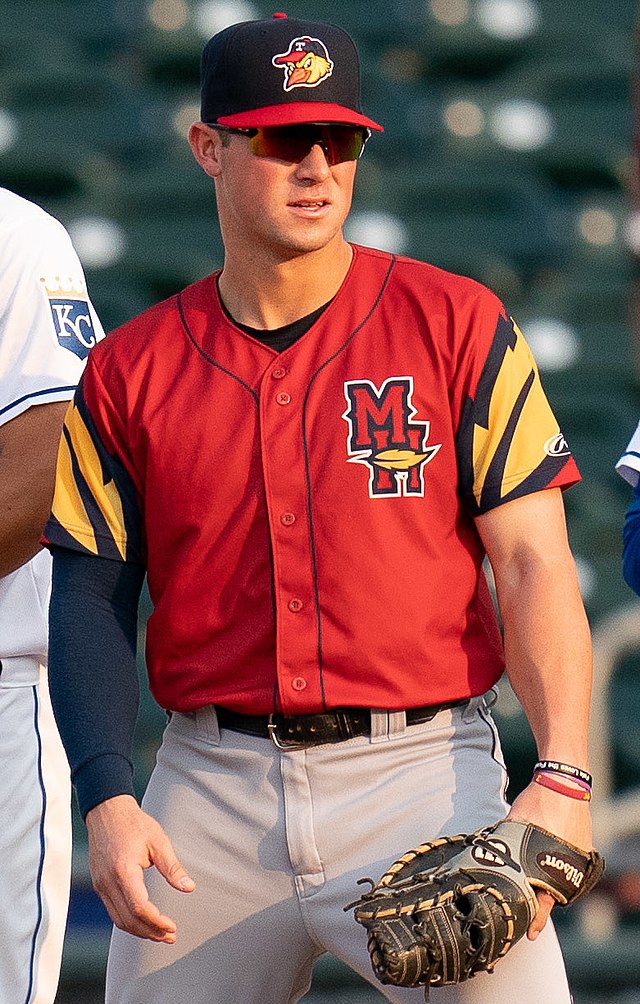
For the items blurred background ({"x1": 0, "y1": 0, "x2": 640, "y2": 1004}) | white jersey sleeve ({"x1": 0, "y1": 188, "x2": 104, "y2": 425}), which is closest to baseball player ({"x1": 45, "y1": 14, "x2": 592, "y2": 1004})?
white jersey sleeve ({"x1": 0, "y1": 188, "x2": 104, "y2": 425})

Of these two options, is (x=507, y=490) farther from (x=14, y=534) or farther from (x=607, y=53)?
(x=607, y=53)

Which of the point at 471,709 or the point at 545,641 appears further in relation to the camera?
the point at 471,709

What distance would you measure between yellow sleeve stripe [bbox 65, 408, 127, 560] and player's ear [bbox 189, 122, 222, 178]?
1.22 ft

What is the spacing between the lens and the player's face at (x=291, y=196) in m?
1.91

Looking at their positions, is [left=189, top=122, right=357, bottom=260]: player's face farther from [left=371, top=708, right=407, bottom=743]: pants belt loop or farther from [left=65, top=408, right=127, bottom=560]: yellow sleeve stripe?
[left=371, top=708, right=407, bottom=743]: pants belt loop

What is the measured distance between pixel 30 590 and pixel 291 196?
0.70m

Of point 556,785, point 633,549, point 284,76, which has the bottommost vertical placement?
point 556,785

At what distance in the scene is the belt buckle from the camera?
1886mm

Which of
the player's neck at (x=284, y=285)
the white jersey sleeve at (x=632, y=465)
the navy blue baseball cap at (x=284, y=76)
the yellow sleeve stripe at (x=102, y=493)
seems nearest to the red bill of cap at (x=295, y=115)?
the navy blue baseball cap at (x=284, y=76)

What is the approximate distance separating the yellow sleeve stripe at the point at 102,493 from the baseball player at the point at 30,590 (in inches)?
7.3

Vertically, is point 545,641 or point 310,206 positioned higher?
point 310,206

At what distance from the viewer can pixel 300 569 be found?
189cm

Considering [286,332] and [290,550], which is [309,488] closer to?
[290,550]

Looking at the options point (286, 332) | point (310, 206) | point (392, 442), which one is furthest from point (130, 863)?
point (310, 206)
